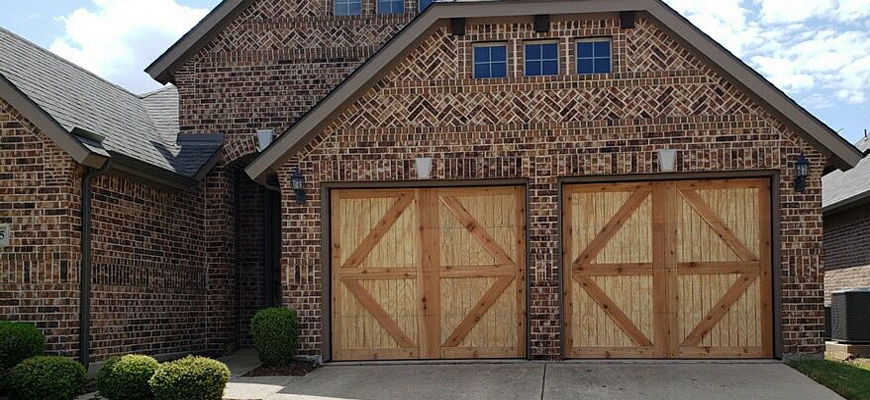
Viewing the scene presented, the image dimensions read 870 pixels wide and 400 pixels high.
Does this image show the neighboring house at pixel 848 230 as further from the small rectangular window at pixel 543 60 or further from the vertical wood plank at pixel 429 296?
the vertical wood plank at pixel 429 296

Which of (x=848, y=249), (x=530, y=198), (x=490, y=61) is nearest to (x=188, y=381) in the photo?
(x=530, y=198)

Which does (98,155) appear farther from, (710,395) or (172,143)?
(710,395)

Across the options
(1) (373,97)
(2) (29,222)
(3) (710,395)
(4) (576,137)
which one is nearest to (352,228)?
(1) (373,97)

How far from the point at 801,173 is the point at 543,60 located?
13.6ft

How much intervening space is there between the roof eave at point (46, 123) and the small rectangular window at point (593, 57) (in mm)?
7207

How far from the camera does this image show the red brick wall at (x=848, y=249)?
19.2 meters

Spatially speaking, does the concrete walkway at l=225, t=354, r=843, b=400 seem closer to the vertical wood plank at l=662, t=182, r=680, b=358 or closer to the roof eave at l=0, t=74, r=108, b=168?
the vertical wood plank at l=662, t=182, r=680, b=358

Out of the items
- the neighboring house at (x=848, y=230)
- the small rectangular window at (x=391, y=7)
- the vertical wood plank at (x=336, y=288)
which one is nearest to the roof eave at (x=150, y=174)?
the vertical wood plank at (x=336, y=288)

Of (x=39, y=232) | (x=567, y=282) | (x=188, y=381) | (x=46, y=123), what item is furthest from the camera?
(x=567, y=282)

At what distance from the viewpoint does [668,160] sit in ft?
47.2

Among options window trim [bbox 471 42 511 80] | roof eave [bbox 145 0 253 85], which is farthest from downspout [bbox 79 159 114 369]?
→ window trim [bbox 471 42 511 80]

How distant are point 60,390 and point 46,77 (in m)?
5.78

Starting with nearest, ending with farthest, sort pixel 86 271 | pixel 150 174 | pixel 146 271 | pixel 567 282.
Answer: pixel 86 271
pixel 567 282
pixel 150 174
pixel 146 271

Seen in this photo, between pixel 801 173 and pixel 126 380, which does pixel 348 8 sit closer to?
pixel 801 173
